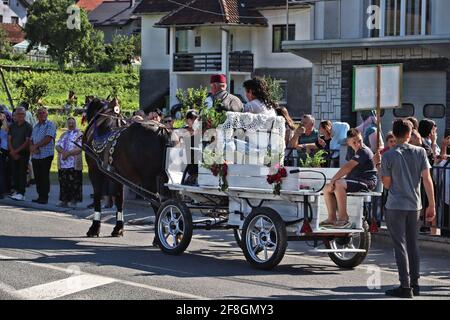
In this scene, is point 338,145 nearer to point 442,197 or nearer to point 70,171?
point 442,197

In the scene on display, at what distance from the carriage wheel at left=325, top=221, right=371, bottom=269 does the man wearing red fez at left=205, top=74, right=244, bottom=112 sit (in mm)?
2332

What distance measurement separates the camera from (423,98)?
25.6 meters

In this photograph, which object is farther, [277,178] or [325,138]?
[325,138]

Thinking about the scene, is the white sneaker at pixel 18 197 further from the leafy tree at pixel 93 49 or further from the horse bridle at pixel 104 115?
the leafy tree at pixel 93 49

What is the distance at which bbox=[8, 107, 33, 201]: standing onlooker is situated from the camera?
20203 mm

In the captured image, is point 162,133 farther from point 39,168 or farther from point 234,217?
point 39,168

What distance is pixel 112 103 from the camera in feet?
50.5

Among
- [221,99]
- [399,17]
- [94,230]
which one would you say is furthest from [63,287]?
[399,17]

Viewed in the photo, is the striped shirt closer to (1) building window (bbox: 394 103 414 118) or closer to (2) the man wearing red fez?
(2) the man wearing red fez

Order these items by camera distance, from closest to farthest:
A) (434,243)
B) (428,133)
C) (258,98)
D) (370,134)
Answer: (258,98) → (434,243) → (428,133) → (370,134)

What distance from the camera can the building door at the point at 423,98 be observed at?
1001 inches

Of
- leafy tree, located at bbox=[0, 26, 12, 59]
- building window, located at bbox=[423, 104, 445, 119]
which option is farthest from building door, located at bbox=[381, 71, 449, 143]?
leafy tree, located at bbox=[0, 26, 12, 59]

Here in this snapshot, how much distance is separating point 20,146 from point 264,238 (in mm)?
9967
